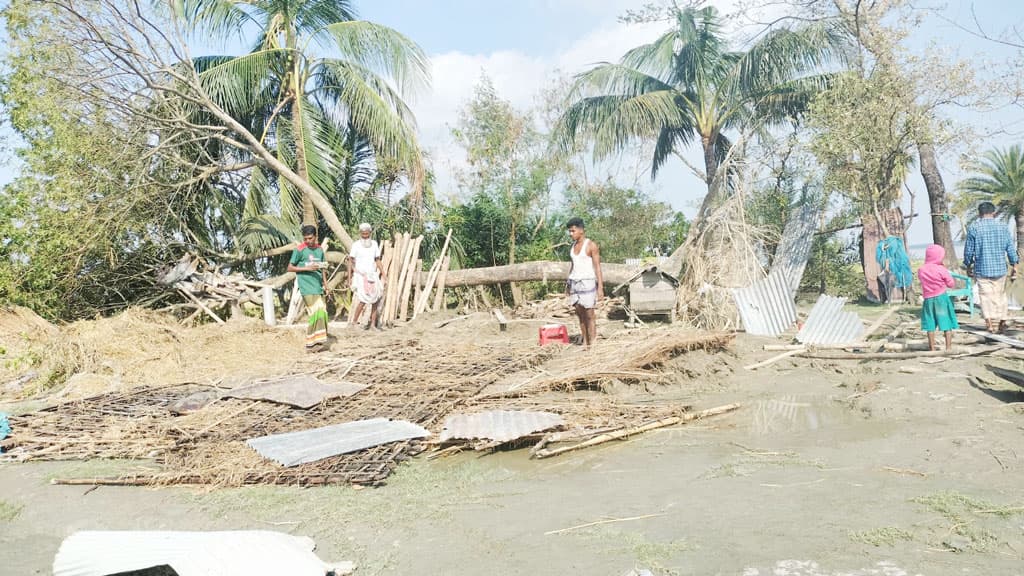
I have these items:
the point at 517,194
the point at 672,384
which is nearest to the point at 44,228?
the point at 517,194

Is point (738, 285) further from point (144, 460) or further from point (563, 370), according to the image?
point (144, 460)

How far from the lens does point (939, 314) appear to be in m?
6.66

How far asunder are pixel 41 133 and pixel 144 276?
316 cm

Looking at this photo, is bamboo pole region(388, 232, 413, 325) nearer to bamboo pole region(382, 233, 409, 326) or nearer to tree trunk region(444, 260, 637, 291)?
bamboo pole region(382, 233, 409, 326)

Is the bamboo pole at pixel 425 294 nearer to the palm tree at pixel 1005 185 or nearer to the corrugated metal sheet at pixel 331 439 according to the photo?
the corrugated metal sheet at pixel 331 439

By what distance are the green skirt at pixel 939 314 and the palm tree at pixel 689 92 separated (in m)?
10.8

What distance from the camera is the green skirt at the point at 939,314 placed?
661cm

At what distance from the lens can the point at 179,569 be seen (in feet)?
8.33

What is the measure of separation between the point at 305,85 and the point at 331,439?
11.3 meters

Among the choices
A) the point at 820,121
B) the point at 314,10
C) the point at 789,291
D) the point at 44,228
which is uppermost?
the point at 314,10

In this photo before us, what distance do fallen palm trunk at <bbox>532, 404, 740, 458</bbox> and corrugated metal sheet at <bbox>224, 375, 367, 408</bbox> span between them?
2.40m

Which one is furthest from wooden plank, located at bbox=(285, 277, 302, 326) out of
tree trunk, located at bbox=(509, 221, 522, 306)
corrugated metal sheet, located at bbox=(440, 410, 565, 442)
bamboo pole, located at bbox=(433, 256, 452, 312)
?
corrugated metal sheet, located at bbox=(440, 410, 565, 442)

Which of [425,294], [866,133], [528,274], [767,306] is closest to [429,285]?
[425,294]

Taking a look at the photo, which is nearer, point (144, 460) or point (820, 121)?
point (144, 460)
